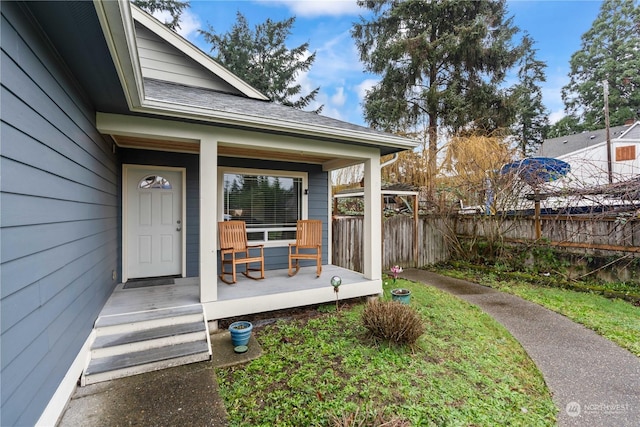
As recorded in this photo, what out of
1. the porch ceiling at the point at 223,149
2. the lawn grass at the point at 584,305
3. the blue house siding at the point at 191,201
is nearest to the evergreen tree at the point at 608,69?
→ the lawn grass at the point at 584,305

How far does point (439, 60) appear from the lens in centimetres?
1067

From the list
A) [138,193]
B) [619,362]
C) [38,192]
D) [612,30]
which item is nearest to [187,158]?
[138,193]

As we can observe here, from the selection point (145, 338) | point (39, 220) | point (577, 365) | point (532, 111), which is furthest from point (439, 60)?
point (39, 220)

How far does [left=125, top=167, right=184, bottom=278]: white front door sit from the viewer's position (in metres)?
4.57

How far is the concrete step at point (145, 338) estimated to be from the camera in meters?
2.70

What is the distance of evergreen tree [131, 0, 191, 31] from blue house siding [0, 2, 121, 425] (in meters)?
14.4

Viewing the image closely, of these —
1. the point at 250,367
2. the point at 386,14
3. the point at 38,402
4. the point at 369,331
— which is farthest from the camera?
the point at 386,14

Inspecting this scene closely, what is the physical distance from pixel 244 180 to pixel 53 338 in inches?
150

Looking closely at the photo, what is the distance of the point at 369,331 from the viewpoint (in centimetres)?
324

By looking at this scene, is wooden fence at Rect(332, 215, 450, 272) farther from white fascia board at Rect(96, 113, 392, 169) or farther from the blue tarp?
white fascia board at Rect(96, 113, 392, 169)

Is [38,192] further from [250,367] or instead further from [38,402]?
[250,367]

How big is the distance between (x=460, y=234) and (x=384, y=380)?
6.28 meters

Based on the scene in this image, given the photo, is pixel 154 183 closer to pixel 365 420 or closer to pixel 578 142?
pixel 365 420

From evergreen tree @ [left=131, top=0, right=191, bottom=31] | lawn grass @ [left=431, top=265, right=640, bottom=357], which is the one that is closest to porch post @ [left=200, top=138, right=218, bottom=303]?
lawn grass @ [left=431, top=265, right=640, bottom=357]
